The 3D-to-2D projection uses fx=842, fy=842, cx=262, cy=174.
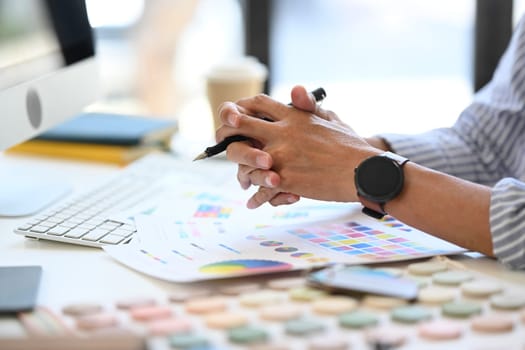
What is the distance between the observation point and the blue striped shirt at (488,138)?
4.37 ft

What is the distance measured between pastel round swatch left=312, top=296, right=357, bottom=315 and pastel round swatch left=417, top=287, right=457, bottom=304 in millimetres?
70

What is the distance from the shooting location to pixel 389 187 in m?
1.02

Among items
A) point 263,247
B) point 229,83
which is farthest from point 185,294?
point 229,83

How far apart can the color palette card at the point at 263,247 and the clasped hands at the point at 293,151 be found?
5cm

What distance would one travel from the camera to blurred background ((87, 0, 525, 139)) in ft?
8.05

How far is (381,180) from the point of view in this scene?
1022 mm

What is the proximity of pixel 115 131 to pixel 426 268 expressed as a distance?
0.83 m

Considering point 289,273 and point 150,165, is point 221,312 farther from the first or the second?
point 150,165

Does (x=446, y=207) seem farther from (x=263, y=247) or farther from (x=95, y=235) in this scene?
(x=95, y=235)

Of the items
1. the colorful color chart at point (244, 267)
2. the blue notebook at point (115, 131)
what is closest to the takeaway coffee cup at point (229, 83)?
the blue notebook at point (115, 131)

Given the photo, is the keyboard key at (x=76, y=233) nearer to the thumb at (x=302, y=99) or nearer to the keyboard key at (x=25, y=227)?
the keyboard key at (x=25, y=227)

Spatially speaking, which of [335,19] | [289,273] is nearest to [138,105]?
[335,19]

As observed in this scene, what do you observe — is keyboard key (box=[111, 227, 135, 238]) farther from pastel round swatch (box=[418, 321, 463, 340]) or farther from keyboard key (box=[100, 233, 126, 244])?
pastel round swatch (box=[418, 321, 463, 340])

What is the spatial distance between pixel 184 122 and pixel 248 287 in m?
2.44
